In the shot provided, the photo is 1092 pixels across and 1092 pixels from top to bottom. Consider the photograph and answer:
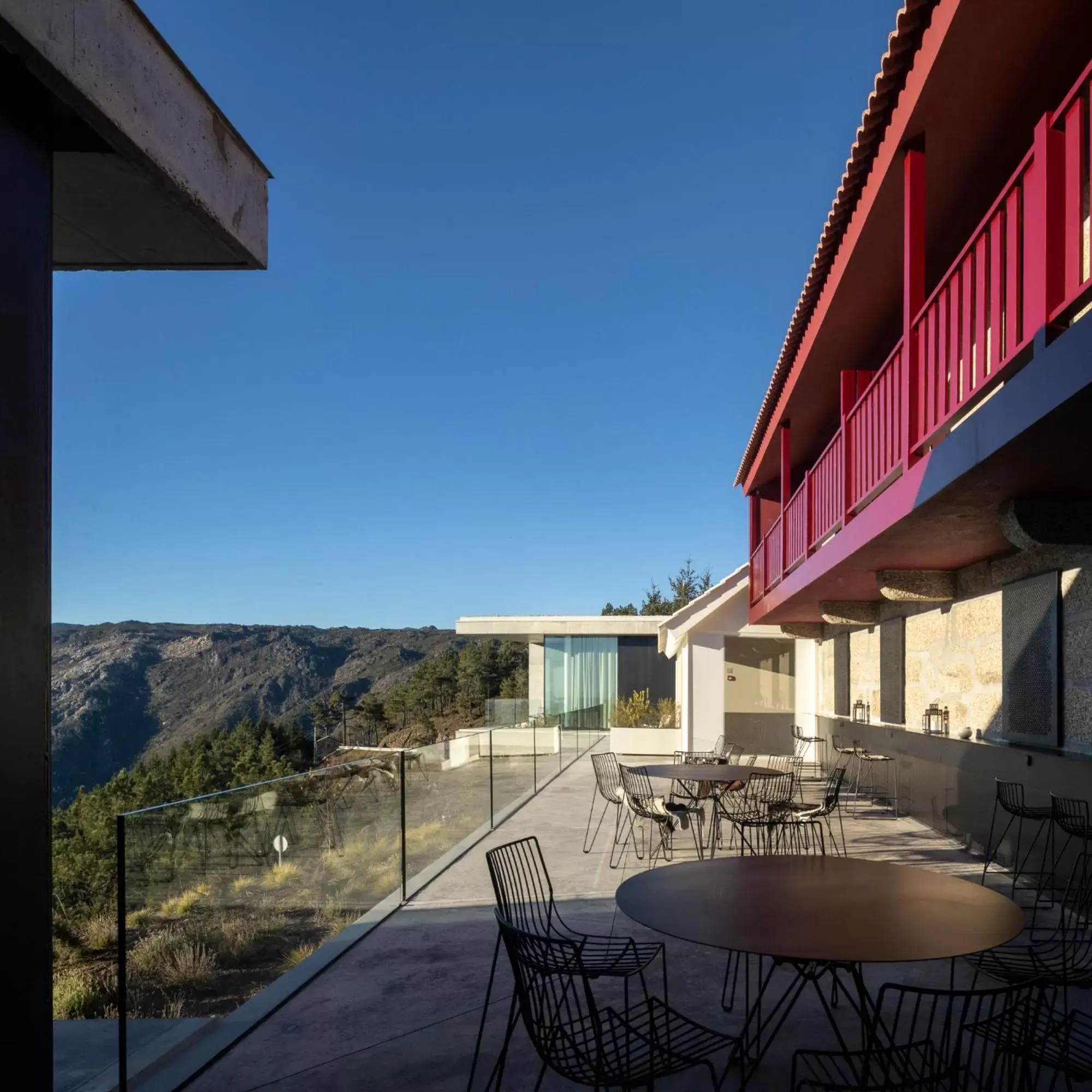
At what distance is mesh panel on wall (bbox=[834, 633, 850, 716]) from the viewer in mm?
13359

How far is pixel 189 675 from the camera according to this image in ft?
236

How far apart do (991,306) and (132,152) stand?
3724 millimetres

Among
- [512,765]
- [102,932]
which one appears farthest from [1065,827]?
[512,765]

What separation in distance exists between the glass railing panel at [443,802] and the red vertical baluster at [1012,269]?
180 inches

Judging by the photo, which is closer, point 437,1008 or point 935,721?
point 437,1008

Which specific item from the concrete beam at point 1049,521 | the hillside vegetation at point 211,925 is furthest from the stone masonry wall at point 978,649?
the hillside vegetation at point 211,925

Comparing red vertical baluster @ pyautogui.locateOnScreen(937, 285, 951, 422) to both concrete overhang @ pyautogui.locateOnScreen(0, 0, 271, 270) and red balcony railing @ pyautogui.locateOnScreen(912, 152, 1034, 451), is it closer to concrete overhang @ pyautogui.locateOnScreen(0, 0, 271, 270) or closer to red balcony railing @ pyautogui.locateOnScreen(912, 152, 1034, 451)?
red balcony railing @ pyautogui.locateOnScreen(912, 152, 1034, 451)

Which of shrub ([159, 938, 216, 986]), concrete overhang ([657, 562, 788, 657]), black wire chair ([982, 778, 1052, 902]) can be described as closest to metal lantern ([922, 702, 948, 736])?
black wire chair ([982, 778, 1052, 902])

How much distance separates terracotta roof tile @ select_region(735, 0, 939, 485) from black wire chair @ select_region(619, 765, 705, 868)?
15.0 feet

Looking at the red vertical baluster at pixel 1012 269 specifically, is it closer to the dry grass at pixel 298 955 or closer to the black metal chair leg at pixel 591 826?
the dry grass at pixel 298 955

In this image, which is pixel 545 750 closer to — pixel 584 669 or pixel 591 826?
pixel 591 826

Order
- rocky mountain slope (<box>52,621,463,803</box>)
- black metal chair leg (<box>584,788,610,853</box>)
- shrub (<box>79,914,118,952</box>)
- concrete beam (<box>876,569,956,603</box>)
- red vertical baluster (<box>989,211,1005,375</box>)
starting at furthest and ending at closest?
rocky mountain slope (<box>52,621,463,803</box>)
concrete beam (<box>876,569,956,603</box>)
black metal chair leg (<box>584,788,610,853</box>)
red vertical baluster (<box>989,211,1005,375</box>)
shrub (<box>79,914,118,952</box>)

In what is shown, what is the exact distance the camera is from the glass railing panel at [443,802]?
6.78 meters

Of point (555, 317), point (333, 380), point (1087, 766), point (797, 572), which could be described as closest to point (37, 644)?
point (1087, 766)
